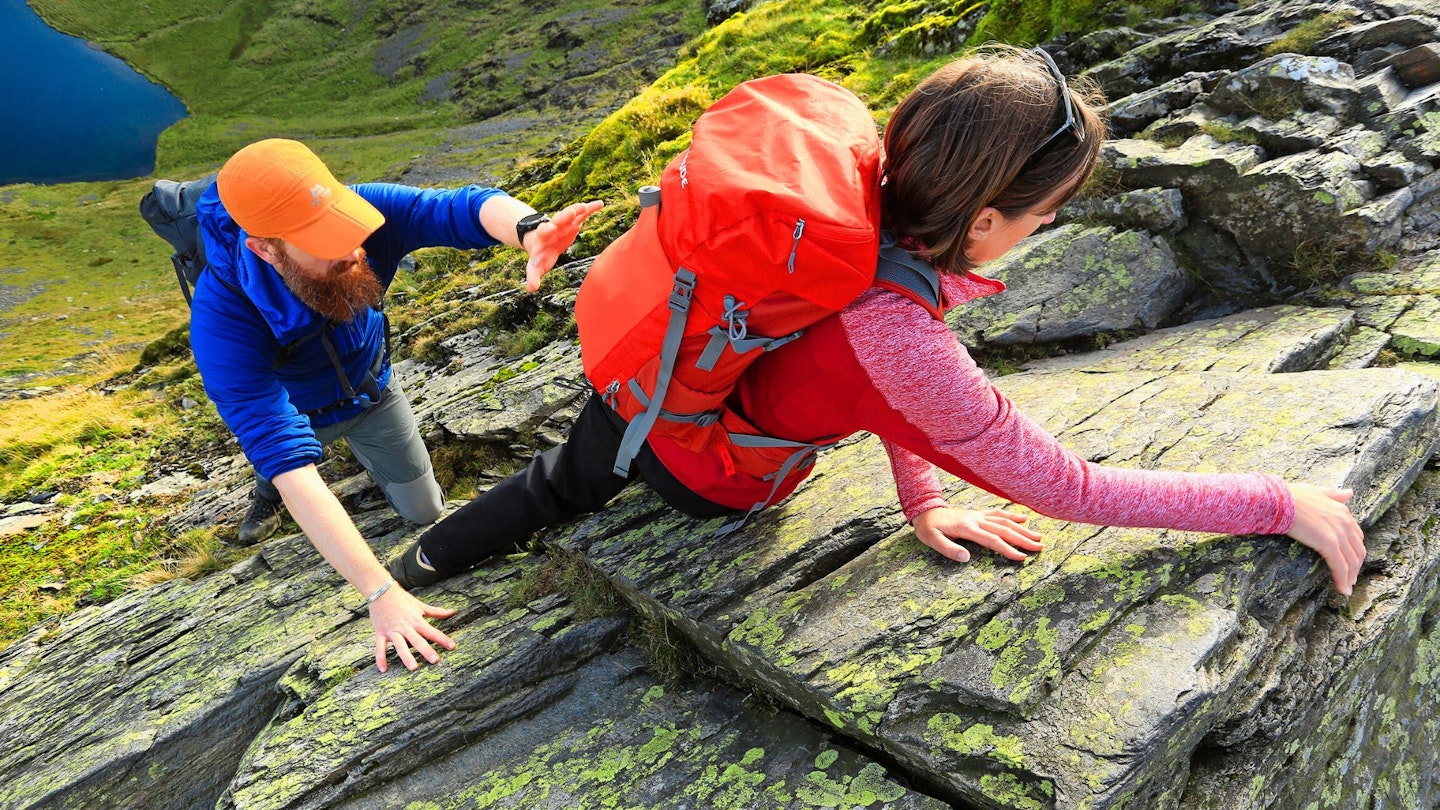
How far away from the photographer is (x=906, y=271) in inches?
137

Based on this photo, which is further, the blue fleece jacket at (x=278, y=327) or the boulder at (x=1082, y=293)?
the boulder at (x=1082, y=293)

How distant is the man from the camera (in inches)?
202

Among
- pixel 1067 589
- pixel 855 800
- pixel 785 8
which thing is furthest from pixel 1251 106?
pixel 785 8

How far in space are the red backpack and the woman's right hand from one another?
2.85 m

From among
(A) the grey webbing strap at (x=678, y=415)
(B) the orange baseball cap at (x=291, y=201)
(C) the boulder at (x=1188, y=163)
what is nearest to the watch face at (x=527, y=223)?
(B) the orange baseball cap at (x=291, y=201)

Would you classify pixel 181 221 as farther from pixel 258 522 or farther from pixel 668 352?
pixel 668 352

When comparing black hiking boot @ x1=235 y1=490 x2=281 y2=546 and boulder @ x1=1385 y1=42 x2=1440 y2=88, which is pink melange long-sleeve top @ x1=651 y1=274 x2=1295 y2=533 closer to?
boulder @ x1=1385 y1=42 x2=1440 y2=88

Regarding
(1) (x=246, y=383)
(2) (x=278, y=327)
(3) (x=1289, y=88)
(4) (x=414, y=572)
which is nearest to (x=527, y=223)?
(2) (x=278, y=327)

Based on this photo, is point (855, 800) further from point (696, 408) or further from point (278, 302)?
point (278, 302)

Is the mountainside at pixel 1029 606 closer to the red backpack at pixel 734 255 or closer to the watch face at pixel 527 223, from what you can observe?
the red backpack at pixel 734 255

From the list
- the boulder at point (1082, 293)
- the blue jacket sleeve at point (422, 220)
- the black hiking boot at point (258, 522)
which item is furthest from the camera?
the black hiking boot at point (258, 522)

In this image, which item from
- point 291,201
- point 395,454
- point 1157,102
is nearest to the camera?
point 291,201

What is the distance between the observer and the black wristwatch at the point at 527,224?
5.84 meters

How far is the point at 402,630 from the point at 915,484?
398 cm
